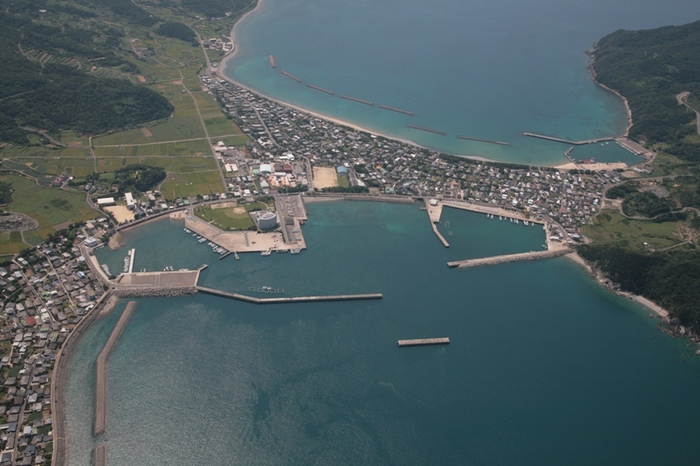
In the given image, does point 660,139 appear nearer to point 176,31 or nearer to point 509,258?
point 509,258

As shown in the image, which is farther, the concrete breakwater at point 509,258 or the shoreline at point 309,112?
the shoreline at point 309,112

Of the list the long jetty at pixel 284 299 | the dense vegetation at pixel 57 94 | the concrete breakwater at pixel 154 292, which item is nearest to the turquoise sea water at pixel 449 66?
the dense vegetation at pixel 57 94

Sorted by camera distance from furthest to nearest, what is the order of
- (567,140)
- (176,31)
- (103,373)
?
(176,31), (567,140), (103,373)

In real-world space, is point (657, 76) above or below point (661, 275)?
above

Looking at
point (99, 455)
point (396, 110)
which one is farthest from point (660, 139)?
point (99, 455)

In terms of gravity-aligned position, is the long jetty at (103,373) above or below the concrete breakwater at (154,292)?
below

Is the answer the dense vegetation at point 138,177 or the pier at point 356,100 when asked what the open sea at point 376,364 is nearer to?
the dense vegetation at point 138,177
